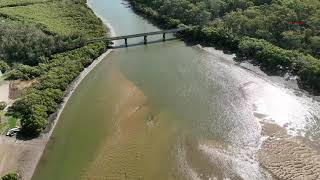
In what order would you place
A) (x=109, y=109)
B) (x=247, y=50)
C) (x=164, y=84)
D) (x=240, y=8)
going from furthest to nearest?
1. (x=240, y=8)
2. (x=247, y=50)
3. (x=164, y=84)
4. (x=109, y=109)

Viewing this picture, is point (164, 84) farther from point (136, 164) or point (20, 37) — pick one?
point (20, 37)

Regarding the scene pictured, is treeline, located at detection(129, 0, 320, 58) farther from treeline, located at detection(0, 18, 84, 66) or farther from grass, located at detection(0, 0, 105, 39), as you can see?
treeline, located at detection(0, 18, 84, 66)

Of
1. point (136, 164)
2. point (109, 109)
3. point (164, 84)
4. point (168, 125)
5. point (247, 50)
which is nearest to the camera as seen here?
point (136, 164)

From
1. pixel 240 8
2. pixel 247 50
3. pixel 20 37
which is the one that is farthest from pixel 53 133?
pixel 240 8

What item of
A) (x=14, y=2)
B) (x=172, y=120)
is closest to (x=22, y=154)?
(x=172, y=120)

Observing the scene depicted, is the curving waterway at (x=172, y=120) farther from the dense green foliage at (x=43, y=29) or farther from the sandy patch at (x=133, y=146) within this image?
the dense green foliage at (x=43, y=29)

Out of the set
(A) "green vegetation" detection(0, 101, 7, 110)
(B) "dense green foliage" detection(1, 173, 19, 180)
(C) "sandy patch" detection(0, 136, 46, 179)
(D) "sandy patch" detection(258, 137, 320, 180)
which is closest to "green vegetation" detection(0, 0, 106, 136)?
(A) "green vegetation" detection(0, 101, 7, 110)
